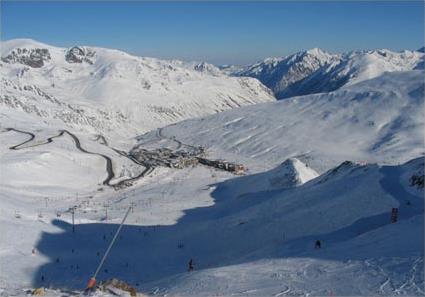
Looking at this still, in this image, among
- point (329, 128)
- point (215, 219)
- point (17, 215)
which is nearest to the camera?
point (17, 215)

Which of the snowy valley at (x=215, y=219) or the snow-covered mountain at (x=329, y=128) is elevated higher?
the snow-covered mountain at (x=329, y=128)

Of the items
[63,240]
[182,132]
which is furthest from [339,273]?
[182,132]

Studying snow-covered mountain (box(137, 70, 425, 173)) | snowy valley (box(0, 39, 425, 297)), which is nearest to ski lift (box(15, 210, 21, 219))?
snowy valley (box(0, 39, 425, 297))

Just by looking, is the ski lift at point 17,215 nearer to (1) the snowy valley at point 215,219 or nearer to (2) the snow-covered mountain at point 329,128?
(1) the snowy valley at point 215,219

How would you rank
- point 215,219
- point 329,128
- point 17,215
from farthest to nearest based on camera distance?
point 329,128, point 215,219, point 17,215

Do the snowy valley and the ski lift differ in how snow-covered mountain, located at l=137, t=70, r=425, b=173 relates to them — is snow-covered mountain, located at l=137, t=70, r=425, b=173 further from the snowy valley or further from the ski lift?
the ski lift

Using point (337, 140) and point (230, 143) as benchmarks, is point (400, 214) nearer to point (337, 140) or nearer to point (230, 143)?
point (337, 140)

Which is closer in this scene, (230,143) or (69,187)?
(69,187)

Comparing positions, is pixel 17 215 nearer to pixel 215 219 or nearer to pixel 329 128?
pixel 215 219

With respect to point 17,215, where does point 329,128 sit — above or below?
above

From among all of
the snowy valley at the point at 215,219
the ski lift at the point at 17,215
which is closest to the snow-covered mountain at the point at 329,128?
the snowy valley at the point at 215,219

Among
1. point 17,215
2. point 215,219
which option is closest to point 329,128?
point 215,219
